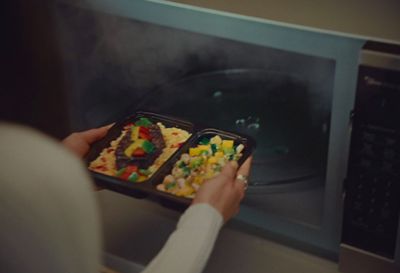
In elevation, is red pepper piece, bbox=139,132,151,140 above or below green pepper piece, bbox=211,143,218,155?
above

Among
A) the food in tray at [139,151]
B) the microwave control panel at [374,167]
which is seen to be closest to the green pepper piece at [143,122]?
the food in tray at [139,151]

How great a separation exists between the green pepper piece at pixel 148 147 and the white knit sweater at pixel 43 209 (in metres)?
0.26

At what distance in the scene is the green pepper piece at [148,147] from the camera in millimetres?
847

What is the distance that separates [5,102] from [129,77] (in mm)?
210

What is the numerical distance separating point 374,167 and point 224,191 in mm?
162

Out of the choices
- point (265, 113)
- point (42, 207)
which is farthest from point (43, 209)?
point (265, 113)

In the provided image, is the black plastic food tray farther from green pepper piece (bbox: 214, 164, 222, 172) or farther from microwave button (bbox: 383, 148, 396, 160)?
microwave button (bbox: 383, 148, 396, 160)

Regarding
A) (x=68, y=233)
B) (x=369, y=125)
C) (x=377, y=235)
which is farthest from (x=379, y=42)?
(x=68, y=233)

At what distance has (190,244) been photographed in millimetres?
732

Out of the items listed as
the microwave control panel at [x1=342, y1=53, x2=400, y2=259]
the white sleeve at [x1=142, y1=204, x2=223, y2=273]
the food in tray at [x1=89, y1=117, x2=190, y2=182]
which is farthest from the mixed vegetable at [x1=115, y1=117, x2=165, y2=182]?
the microwave control panel at [x1=342, y1=53, x2=400, y2=259]

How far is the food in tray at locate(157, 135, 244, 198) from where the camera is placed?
81 centimetres

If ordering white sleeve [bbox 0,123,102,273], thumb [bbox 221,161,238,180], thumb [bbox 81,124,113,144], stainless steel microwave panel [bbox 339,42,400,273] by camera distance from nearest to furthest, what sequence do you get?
white sleeve [bbox 0,123,102,273] → stainless steel microwave panel [bbox 339,42,400,273] → thumb [bbox 221,161,238,180] → thumb [bbox 81,124,113,144]

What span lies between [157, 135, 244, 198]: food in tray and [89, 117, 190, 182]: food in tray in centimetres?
2

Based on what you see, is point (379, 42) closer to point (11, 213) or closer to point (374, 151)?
point (374, 151)
